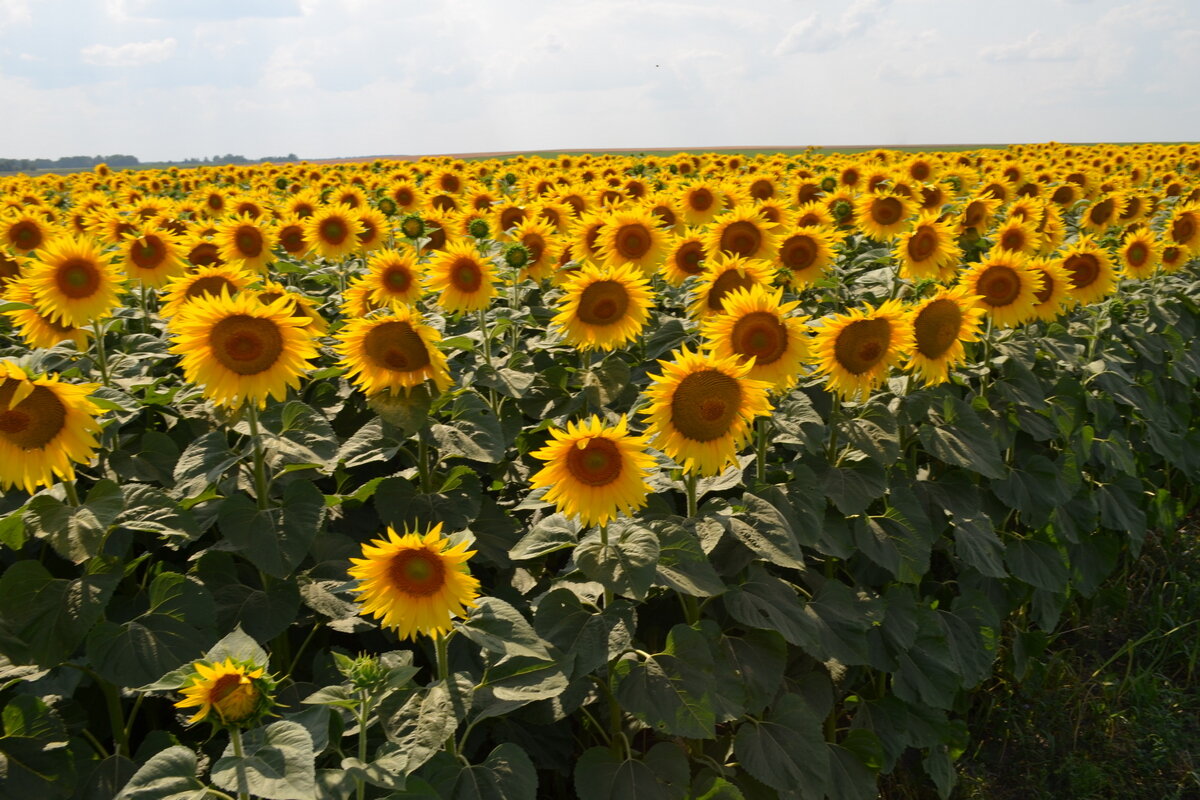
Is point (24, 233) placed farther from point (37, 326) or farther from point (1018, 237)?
point (1018, 237)

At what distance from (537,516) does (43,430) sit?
1.66 metres

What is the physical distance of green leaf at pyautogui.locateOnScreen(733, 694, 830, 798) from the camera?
2.96 metres

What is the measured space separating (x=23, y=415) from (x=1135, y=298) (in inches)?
257

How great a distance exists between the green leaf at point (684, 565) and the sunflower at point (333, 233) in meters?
3.65

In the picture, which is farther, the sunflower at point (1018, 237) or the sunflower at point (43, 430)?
the sunflower at point (1018, 237)

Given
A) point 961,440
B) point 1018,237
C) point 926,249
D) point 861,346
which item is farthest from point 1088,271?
point 861,346

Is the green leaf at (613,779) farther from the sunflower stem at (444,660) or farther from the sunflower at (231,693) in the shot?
the sunflower at (231,693)

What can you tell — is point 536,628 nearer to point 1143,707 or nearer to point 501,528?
point 501,528

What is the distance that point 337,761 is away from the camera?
249 centimetres

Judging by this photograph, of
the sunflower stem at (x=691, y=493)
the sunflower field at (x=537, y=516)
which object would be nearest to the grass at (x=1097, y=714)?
the sunflower field at (x=537, y=516)

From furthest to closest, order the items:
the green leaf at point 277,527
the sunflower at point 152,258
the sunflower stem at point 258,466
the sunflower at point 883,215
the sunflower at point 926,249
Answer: the sunflower at point 883,215, the sunflower at point 926,249, the sunflower at point 152,258, the sunflower stem at point 258,466, the green leaf at point 277,527

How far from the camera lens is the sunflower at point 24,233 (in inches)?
232

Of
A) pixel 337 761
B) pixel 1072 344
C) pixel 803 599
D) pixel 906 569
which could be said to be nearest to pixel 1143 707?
pixel 1072 344

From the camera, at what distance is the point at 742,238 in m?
4.97
